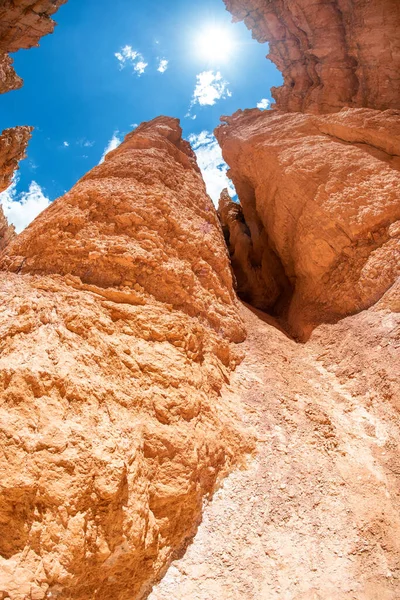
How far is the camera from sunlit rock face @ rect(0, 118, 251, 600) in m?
4.14

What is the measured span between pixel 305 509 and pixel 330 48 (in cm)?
2146

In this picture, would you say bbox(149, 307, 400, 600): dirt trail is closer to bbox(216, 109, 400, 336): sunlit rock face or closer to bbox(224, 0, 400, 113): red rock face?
bbox(216, 109, 400, 336): sunlit rock face

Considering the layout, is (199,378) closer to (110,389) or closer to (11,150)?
(110,389)

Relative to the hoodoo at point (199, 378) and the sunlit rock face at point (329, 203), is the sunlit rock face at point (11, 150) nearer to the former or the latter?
the hoodoo at point (199, 378)

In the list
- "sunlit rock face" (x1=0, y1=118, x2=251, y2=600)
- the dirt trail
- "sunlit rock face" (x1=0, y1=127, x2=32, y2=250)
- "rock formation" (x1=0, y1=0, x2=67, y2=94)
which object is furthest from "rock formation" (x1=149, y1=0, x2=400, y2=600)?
"sunlit rock face" (x1=0, y1=127, x2=32, y2=250)

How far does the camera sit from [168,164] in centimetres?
1245

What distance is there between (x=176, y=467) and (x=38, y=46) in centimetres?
1643

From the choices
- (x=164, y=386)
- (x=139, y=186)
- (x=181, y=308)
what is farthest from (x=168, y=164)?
(x=164, y=386)

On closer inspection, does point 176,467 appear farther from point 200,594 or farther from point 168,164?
point 168,164

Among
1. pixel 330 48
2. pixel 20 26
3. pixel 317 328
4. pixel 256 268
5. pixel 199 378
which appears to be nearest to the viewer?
pixel 199 378

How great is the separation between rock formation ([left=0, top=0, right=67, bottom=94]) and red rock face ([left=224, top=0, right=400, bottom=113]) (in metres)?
12.7

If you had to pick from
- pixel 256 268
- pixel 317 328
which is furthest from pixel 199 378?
pixel 256 268

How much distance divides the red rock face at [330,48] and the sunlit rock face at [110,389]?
39.9ft

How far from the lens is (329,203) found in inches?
429
